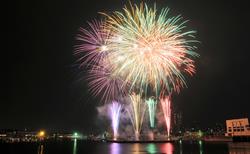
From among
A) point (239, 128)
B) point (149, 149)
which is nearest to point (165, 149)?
point (149, 149)

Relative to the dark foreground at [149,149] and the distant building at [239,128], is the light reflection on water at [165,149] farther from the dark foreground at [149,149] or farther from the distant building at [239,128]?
the distant building at [239,128]

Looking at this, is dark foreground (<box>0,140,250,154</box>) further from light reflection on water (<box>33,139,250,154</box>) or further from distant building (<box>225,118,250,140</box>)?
distant building (<box>225,118,250,140</box>)

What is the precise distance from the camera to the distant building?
12338cm

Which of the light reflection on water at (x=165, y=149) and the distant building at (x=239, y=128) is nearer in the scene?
the light reflection on water at (x=165, y=149)

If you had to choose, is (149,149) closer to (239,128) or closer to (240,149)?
(240,149)

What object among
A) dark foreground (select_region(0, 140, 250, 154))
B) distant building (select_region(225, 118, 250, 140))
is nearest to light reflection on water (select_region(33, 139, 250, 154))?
dark foreground (select_region(0, 140, 250, 154))

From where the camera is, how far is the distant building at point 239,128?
123 metres

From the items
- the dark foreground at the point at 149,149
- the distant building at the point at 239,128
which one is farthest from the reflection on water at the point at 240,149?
the distant building at the point at 239,128

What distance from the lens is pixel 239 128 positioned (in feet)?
423

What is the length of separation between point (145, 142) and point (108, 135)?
6726 centimetres

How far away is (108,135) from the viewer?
196 metres

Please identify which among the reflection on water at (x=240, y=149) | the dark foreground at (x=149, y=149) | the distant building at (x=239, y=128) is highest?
the distant building at (x=239, y=128)

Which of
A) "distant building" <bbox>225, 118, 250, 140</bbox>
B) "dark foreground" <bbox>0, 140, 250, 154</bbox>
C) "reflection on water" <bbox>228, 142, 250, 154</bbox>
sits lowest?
"dark foreground" <bbox>0, 140, 250, 154</bbox>

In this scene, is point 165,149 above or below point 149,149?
above
